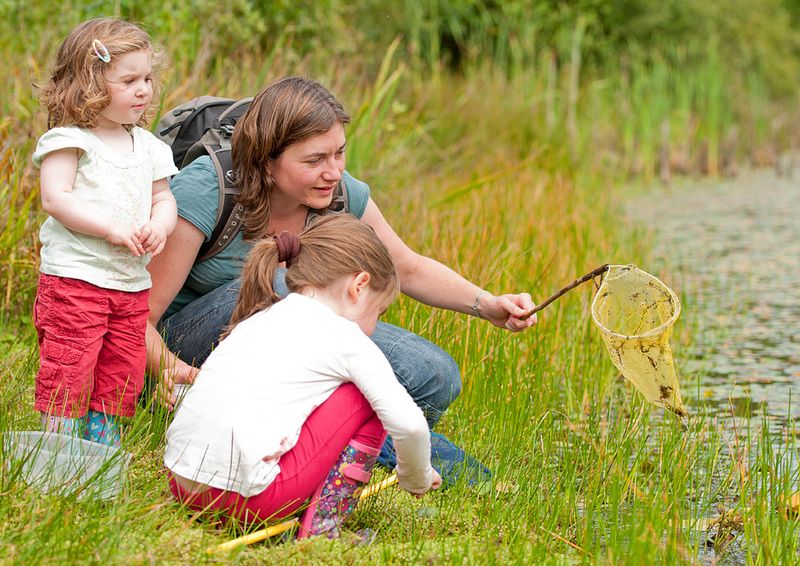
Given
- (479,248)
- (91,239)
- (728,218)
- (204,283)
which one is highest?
(91,239)

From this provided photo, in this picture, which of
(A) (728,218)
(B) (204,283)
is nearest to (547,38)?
(A) (728,218)

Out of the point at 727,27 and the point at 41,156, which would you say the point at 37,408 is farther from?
the point at 727,27

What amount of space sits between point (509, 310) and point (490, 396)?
1.91 ft

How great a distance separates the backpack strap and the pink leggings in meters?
0.86

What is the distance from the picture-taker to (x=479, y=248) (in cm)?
532

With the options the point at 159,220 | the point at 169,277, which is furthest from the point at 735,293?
the point at 159,220

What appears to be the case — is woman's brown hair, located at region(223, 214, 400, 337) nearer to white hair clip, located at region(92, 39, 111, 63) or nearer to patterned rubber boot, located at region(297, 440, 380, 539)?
patterned rubber boot, located at region(297, 440, 380, 539)

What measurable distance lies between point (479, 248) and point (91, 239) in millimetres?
2590

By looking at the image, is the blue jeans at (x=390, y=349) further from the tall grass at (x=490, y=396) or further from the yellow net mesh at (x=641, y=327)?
the yellow net mesh at (x=641, y=327)

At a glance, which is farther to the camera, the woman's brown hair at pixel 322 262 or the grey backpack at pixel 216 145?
the grey backpack at pixel 216 145

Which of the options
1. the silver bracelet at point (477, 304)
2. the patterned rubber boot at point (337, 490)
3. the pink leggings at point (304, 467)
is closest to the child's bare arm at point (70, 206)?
the pink leggings at point (304, 467)

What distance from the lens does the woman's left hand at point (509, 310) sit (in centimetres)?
325

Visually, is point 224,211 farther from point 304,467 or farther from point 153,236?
point 304,467

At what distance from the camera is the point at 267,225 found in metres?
3.29
